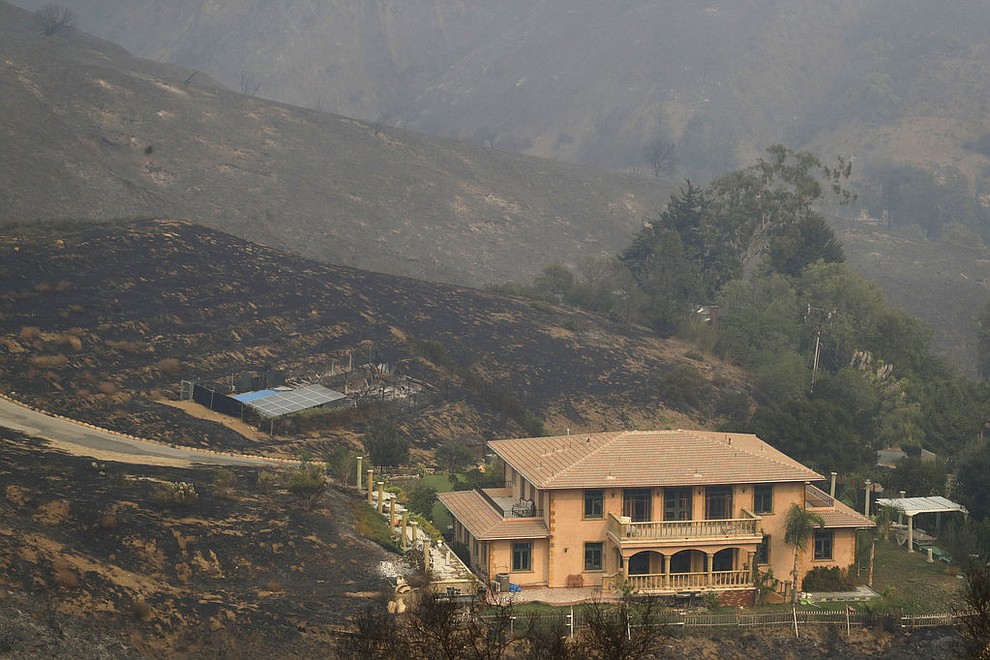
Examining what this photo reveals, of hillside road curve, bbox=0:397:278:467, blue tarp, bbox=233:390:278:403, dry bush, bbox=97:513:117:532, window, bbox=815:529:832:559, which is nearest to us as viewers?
dry bush, bbox=97:513:117:532

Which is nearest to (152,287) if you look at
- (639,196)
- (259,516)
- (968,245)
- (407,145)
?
(259,516)

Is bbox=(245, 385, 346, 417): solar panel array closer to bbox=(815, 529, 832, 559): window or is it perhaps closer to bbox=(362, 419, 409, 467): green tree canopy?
bbox=(362, 419, 409, 467): green tree canopy

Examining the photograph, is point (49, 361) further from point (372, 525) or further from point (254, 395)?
point (372, 525)

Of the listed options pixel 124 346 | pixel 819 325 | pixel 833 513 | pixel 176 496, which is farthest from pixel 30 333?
pixel 819 325

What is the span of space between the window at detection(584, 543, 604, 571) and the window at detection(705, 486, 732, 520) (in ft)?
12.1

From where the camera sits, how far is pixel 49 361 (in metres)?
59.2

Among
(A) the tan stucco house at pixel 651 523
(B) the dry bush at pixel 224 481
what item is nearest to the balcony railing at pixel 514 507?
(A) the tan stucco house at pixel 651 523

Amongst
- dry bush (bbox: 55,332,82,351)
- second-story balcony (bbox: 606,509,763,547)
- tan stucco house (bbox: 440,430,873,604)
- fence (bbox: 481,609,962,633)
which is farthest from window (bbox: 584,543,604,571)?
dry bush (bbox: 55,332,82,351)

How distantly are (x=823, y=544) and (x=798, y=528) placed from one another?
6.48 ft

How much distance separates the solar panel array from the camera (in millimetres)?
59969

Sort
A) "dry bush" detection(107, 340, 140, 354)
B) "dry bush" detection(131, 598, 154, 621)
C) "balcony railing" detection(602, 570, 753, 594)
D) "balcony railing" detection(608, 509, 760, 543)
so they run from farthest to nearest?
1. "dry bush" detection(107, 340, 140, 354)
2. "balcony railing" detection(608, 509, 760, 543)
3. "balcony railing" detection(602, 570, 753, 594)
4. "dry bush" detection(131, 598, 154, 621)

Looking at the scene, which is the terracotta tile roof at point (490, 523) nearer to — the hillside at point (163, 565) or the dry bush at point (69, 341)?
the hillside at point (163, 565)

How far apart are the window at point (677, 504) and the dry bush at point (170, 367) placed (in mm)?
27966

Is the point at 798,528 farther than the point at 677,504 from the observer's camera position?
Yes
